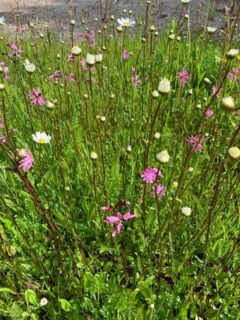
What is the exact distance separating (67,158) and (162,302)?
92 centimetres

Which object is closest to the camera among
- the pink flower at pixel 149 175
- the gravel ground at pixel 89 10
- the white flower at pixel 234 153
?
the white flower at pixel 234 153

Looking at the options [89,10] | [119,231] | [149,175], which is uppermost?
[149,175]

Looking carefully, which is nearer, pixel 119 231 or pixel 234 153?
pixel 234 153

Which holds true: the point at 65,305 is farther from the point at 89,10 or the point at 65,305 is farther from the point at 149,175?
the point at 89,10

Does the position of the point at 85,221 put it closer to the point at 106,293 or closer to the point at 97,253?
the point at 97,253

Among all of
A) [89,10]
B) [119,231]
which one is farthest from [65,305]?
[89,10]

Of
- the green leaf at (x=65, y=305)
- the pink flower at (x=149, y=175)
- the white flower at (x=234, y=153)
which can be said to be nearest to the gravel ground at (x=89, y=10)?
the pink flower at (x=149, y=175)

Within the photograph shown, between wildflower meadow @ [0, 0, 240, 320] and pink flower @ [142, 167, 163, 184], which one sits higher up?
pink flower @ [142, 167, 163, 184]

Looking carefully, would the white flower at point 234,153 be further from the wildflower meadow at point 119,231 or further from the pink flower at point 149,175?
the pink flower at point 149,175

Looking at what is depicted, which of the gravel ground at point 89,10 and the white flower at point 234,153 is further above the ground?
the white flower at point 234,153

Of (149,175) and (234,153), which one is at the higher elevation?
(234,153)

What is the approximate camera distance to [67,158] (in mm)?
1902

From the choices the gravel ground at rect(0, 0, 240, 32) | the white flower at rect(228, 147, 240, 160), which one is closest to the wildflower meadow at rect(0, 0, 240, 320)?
the white flower at rect(228, 147, 240, 160)

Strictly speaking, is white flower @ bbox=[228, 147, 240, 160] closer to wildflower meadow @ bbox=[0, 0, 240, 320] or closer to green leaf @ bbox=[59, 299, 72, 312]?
wildflower meadow @ bbox=[0, 0, 240, 320]
